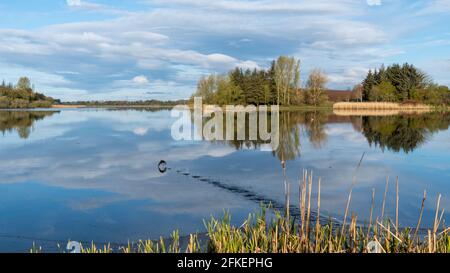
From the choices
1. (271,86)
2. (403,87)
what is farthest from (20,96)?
(403,87)

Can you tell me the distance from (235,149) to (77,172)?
6556mm

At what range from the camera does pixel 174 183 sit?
9.80 metres

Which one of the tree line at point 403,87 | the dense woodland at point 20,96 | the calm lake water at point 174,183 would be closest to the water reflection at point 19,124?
the calm lake water at point 174,183

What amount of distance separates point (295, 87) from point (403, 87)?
17012 mm

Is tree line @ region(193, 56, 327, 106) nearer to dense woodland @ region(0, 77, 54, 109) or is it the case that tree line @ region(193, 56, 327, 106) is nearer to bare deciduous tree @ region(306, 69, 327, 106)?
bare deciduous tree @ region(306, 69, 327, 106)

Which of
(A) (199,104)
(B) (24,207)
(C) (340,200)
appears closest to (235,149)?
(C) (340,200)

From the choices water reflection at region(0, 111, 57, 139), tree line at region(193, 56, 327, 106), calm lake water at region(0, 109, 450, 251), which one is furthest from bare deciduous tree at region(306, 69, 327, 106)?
calm lake water at region(0, 109, 450, 251)

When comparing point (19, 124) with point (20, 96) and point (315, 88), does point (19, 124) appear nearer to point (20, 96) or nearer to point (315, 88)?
point (315, 88)

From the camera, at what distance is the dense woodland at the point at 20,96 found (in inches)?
2955

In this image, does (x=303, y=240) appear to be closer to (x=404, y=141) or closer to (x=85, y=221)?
(x=85, y=221)

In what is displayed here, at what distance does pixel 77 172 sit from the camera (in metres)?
11.4

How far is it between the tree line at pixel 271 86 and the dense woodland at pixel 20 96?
1477 inches

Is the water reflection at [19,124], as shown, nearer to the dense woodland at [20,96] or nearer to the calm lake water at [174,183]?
the calm lake water at [174,183]

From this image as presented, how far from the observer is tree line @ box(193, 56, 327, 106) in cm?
5694
